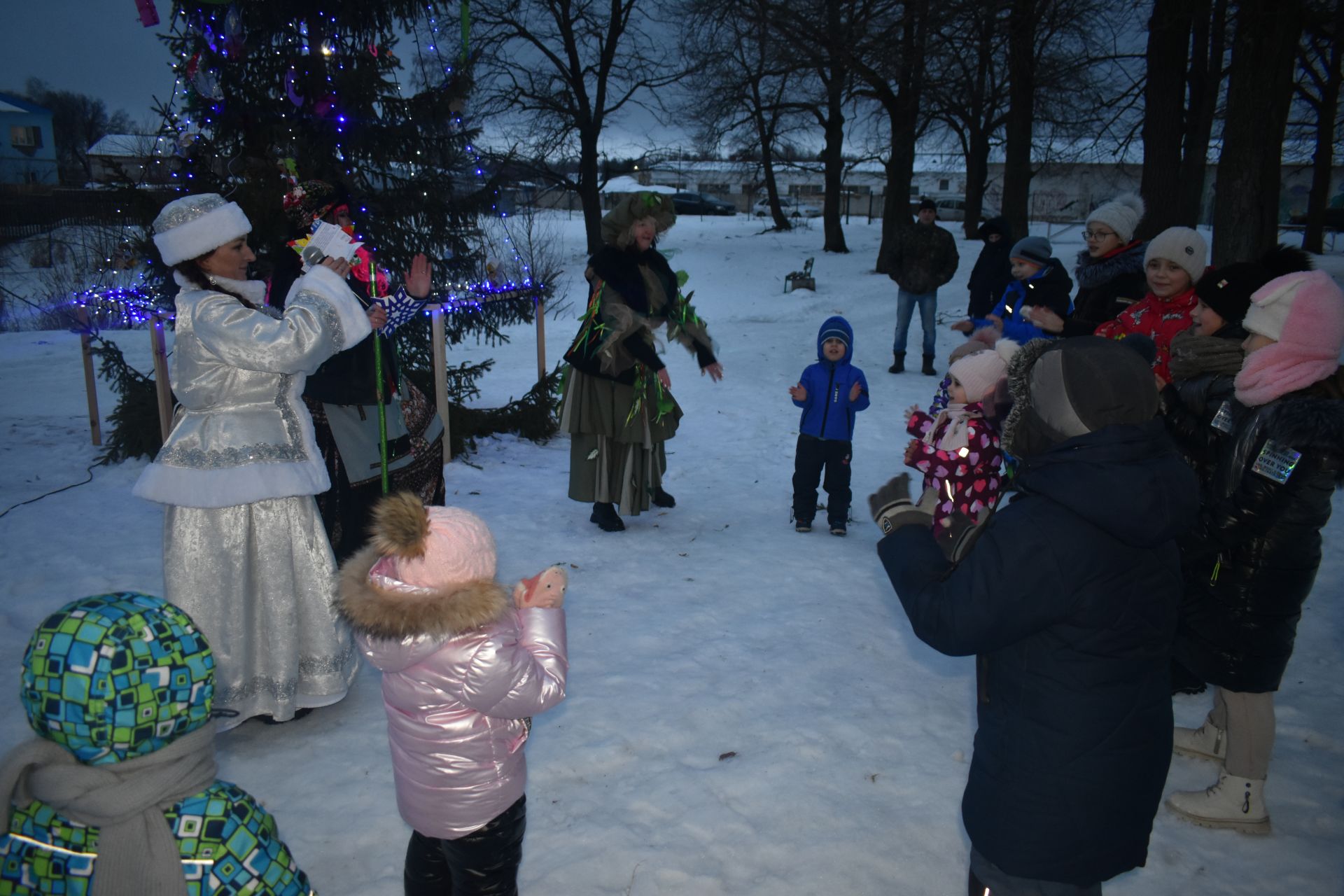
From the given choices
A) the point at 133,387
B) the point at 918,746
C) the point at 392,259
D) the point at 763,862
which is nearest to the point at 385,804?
the point at 763,862

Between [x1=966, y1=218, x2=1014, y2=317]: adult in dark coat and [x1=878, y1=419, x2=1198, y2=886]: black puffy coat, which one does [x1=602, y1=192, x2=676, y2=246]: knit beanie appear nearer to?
[x1=878, y1=419, x2=1198, y2=886]: black puffy coat

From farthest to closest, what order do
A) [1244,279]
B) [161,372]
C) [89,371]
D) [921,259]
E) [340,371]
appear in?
[921,259]
[89,371]
[161,372]
[340,371]
[1244,279]

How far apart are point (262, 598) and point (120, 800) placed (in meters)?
2.03

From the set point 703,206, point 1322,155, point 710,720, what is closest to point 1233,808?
point 710,720

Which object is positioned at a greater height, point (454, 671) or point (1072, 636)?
point (1072, 636)

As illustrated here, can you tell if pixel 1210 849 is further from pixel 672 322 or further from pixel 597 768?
pixel 672 322

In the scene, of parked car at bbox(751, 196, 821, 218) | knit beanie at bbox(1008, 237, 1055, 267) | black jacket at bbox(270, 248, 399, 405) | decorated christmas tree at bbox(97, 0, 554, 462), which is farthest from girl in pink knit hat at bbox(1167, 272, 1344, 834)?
parked car at bbox(751, 196, 821, 218)

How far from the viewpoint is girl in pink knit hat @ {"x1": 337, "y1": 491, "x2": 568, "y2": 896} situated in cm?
194

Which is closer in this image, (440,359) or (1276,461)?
(1276,461)

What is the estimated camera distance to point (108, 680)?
1341 millimetres

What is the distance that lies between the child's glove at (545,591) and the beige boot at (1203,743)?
101 inches

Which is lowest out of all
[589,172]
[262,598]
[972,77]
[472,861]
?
[472,861]

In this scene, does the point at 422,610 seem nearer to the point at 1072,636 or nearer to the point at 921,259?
the point at 1072,636

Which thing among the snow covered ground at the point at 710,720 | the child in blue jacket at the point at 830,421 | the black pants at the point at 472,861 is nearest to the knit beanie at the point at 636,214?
the child in blue jacket at the point at 830,421
